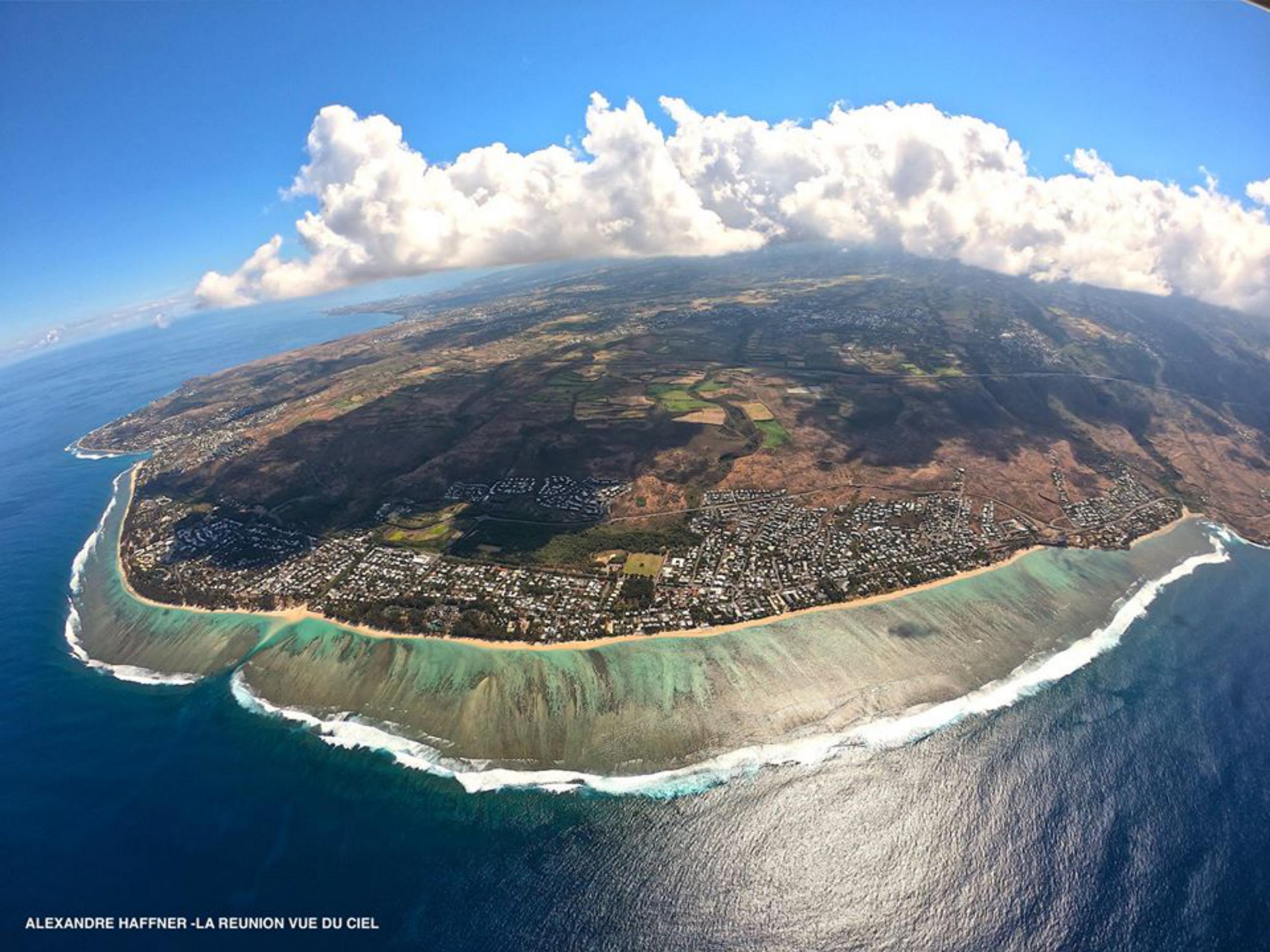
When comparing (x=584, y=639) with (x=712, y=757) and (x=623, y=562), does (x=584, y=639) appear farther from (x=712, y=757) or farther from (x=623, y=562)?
(x=712, y=757)

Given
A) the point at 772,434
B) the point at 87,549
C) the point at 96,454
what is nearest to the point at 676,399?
the point at 772,434

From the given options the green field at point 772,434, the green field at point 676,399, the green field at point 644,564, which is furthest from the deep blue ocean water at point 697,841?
the green field at point 676,399

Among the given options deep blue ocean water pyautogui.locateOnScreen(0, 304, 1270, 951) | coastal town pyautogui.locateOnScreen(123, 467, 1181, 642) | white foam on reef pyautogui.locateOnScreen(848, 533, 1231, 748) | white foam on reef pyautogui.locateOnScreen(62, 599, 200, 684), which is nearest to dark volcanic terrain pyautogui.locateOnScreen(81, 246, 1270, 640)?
coastal town pyautogui.locateOnScreen(123, 467, 1181, 642)

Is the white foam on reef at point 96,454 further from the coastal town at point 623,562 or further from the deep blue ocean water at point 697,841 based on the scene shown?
the deep blue ocean water at point 697,841

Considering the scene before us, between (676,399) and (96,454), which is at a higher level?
(96,454)

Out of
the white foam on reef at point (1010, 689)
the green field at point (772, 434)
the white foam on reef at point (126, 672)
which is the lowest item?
the white foam on reef at point (1010, 689)

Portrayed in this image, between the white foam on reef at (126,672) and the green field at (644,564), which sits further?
the green field at (644,564)

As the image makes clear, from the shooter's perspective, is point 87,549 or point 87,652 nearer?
point 87,652

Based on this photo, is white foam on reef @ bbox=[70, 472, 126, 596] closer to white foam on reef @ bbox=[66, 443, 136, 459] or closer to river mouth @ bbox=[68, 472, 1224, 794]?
river mouth @ bbox=[68, 472, 1224, 794]
